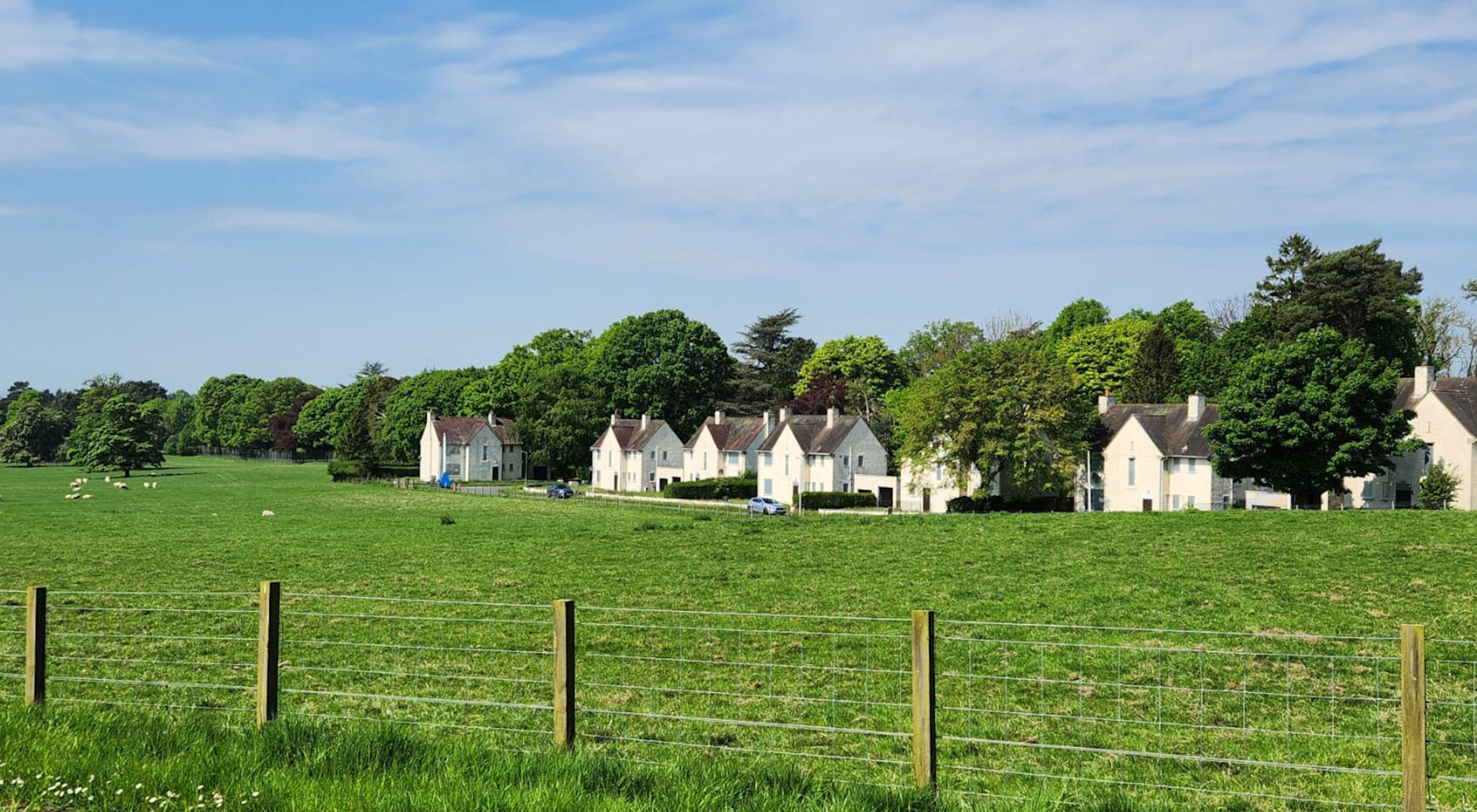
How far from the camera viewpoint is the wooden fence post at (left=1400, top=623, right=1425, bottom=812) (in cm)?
736

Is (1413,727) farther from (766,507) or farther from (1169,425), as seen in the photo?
(1169,425)

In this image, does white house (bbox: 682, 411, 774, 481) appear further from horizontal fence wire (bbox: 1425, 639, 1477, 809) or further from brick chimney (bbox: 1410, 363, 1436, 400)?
horizontal fence wire (bbox: 1425, 639, 1477, 809)

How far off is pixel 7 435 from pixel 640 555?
16476cm

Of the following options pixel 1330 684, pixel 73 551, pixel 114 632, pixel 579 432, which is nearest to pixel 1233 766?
pixel 1330 684

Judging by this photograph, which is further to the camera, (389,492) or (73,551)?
(389,492)

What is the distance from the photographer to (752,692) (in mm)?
14570

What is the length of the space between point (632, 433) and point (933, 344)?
41074mm

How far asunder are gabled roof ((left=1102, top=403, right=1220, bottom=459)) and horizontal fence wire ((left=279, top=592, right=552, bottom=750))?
6015cm

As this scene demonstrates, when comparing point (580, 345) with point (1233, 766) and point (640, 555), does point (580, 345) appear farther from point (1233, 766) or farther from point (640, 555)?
point (1233, 766)

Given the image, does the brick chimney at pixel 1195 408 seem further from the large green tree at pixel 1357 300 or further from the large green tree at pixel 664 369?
the large green tree at pixel 664 369

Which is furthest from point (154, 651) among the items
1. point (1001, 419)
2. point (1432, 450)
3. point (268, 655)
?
point (1432, 450)

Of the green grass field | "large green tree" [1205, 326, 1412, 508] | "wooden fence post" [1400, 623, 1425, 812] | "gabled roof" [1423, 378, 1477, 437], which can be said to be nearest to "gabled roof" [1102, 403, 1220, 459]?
"gabled roof" [1423, 378, 1477, 437]

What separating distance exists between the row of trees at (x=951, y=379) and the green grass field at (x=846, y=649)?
94.2 feet

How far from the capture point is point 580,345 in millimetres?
146000
